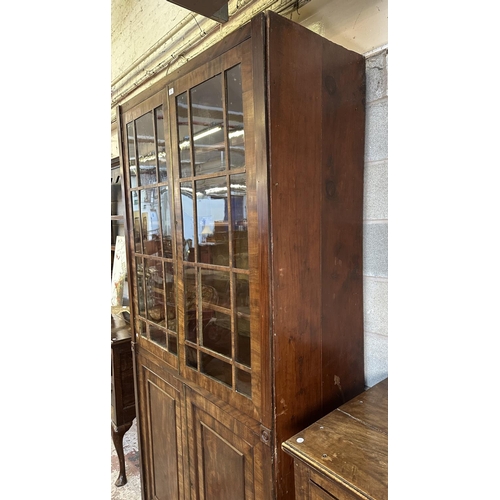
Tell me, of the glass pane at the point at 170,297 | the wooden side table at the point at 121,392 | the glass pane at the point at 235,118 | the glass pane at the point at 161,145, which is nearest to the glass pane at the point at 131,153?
the glass pane at the point at 161,145

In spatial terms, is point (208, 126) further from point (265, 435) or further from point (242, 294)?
point (265, 435)

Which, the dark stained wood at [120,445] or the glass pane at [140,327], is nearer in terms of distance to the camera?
the glass pane at [140,327]

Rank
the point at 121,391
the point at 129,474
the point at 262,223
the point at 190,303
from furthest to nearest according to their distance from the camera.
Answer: the point at 129,474 → the point at 121,391 → the point at 190,303 → the point at 262,223

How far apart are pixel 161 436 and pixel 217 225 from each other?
105 cm

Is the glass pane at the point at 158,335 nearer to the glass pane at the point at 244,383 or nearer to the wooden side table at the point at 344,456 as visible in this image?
the glass pane at the point at 244,383

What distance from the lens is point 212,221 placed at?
1.20 metres

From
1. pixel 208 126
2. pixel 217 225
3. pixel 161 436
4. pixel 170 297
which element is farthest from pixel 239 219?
pixel 161 436

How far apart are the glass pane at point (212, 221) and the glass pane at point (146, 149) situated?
36 cm

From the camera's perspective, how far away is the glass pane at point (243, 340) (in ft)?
3.59

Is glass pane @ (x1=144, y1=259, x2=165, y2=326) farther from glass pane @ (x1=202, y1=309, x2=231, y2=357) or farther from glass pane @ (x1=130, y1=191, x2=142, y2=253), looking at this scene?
glass pane @ (x1=202, y1=309, x2=231, y2=357)

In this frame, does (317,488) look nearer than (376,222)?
Yes
